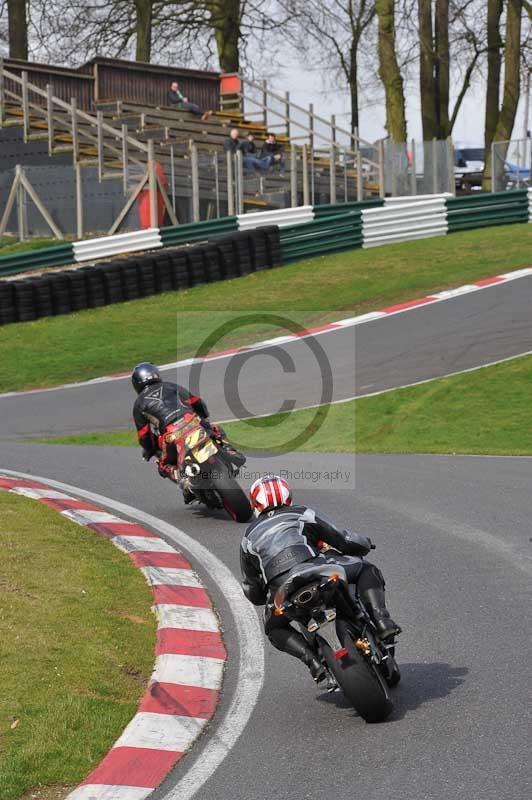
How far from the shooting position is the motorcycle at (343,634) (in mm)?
5887

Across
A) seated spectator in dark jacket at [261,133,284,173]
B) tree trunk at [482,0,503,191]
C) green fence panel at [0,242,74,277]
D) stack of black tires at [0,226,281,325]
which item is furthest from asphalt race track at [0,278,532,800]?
tree trunk at [482,0,503,191]

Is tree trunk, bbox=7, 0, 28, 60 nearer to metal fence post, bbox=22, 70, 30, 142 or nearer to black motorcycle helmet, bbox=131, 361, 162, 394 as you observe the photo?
metal fence post, bbox=22, 70, 30, 142

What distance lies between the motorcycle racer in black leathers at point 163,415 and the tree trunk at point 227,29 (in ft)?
106

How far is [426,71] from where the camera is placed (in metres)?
40.5

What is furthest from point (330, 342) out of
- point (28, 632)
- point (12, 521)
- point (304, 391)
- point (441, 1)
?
point (441, 1)

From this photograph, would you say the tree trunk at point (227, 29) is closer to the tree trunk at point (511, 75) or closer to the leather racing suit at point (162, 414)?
the tree trunk at point (511, 75)

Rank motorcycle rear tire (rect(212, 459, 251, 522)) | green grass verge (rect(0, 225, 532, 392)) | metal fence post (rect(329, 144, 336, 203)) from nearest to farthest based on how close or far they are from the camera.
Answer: motorcycle rear tire (rect(212, 459, 251, 522)) → green grass verge (rect(0, 225, 532, 392)) → metal fence post (rect(329, 144, 336, 203))

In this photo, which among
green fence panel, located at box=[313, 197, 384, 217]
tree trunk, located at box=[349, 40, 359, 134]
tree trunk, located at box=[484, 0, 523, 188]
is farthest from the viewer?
tree trunk, located at box=[349, 40, 359, 134]

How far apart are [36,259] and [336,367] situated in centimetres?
943

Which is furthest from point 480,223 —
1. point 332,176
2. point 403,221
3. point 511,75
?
point 511,75

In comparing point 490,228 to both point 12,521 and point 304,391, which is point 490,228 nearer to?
point 304,391

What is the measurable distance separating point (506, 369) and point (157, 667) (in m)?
11.9

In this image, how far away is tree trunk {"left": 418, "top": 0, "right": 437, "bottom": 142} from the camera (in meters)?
39.4

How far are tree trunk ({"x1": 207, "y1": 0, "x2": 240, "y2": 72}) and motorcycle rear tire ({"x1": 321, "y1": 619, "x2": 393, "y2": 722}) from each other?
38268 millimetres
